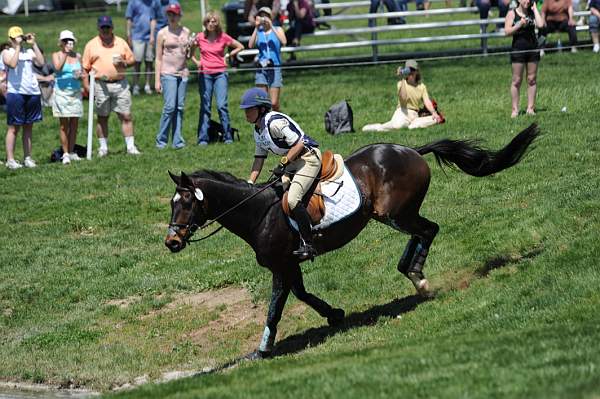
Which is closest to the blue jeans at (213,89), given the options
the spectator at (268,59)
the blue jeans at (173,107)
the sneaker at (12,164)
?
the blue jeans at (173,107)

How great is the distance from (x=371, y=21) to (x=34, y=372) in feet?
66.9

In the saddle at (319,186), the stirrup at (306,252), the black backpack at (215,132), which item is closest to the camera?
the stirrup at (306,252)

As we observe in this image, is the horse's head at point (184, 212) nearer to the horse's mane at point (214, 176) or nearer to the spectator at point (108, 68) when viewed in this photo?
the horse's mane at point (214, 176)

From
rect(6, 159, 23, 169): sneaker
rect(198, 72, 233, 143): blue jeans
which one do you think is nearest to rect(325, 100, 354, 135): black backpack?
rect(198, 72, 233, 143): blue jeans

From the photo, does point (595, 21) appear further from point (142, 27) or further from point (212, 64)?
point (212, 64)

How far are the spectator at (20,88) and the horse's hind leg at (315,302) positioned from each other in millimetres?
10673

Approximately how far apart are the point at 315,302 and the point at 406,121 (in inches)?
404

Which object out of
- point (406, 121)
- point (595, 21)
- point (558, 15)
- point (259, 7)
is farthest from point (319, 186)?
point (595, 21)

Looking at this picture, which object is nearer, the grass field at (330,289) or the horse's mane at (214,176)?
the grass field at (330,289)

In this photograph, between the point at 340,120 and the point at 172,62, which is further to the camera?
the point at 340,120

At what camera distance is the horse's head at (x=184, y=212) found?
1162 centimetres

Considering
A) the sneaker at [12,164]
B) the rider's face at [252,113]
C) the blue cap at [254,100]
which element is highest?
the blue cap at [254,100]

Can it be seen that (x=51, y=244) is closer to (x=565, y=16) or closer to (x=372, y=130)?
(x=372, y=130)

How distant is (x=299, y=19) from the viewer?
30.8 m
